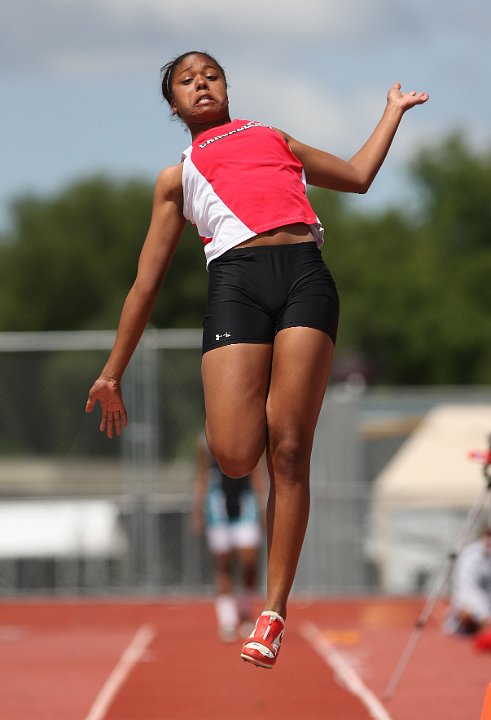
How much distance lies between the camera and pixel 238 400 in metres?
5.45

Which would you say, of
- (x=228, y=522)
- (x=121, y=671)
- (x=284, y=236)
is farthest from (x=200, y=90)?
(x=228, y=522)

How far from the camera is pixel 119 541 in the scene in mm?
16203

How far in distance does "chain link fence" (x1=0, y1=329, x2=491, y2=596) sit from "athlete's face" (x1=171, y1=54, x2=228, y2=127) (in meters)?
10.2

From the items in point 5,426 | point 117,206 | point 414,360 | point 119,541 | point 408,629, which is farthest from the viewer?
point 117,206

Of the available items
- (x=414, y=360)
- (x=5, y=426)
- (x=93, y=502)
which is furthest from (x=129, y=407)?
(x=414, y=360)

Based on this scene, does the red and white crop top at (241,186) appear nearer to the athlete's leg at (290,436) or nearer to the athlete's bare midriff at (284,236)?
the athlete's bare midriff at (284,236)

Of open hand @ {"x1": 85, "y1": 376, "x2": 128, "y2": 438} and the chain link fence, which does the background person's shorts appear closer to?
the chain link fence

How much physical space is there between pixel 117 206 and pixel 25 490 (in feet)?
152

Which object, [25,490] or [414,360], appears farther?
[414,360]

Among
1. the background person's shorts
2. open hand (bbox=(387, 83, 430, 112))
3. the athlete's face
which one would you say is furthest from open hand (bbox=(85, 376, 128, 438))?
the background person's shorts

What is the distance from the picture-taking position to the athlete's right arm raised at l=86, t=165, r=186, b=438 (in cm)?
570

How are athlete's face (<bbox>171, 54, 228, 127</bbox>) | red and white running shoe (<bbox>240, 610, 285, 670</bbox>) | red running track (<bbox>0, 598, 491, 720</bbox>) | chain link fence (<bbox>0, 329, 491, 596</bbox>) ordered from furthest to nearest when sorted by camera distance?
chain link fence (<bbox>0, 329, 491, 596</bbox>) < red running track (<bbox>0, 598, 491, 720</bbox>) < athlete's face (<bbox>171, 54, 228, 127</bbox>) < red and white running shoe (<bbox>240, 610, 285, 670</bbox>)

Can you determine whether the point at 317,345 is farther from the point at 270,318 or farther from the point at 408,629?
the point at 408,629

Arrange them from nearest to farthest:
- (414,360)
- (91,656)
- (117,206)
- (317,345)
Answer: (317,345)
(91,656)
(414,360)
(117,206)
